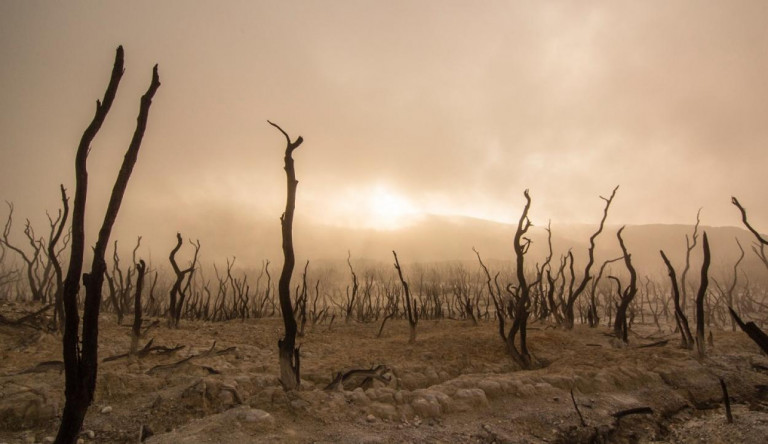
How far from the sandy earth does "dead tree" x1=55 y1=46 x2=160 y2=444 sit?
1.08m

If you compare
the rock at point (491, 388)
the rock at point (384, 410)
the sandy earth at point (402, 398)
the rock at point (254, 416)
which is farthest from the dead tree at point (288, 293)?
the rock at point (491, 388)

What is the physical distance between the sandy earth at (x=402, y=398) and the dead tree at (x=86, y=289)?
1.08 metres

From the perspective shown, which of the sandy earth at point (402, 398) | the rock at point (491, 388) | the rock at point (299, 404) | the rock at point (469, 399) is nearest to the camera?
the sandy earth at point (402, 398)

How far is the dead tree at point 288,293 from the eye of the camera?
4.90 meters

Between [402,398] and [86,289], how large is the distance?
3.82 metres

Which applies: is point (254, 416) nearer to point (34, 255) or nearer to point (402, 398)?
point (402, 398)

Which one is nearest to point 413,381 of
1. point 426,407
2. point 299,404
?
point 426,407

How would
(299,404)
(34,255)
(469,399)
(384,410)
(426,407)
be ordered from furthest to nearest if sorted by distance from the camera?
1. (34,255)
2. (469,399)
3. (426,407)
4. (384,410)
5. (299,404)

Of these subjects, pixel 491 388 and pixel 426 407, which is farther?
pixel 491 388

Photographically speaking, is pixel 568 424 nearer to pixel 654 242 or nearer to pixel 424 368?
pixel 424 368

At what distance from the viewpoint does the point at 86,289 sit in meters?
2.93

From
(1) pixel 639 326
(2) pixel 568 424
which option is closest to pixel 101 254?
(2) pixel 568 424

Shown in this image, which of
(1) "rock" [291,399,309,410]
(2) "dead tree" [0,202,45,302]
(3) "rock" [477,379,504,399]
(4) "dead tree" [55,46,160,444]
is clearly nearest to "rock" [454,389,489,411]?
(3) "rock" [477,379,504,399]

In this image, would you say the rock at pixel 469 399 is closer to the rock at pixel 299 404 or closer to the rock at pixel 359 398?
the rock at pixel 359 398
